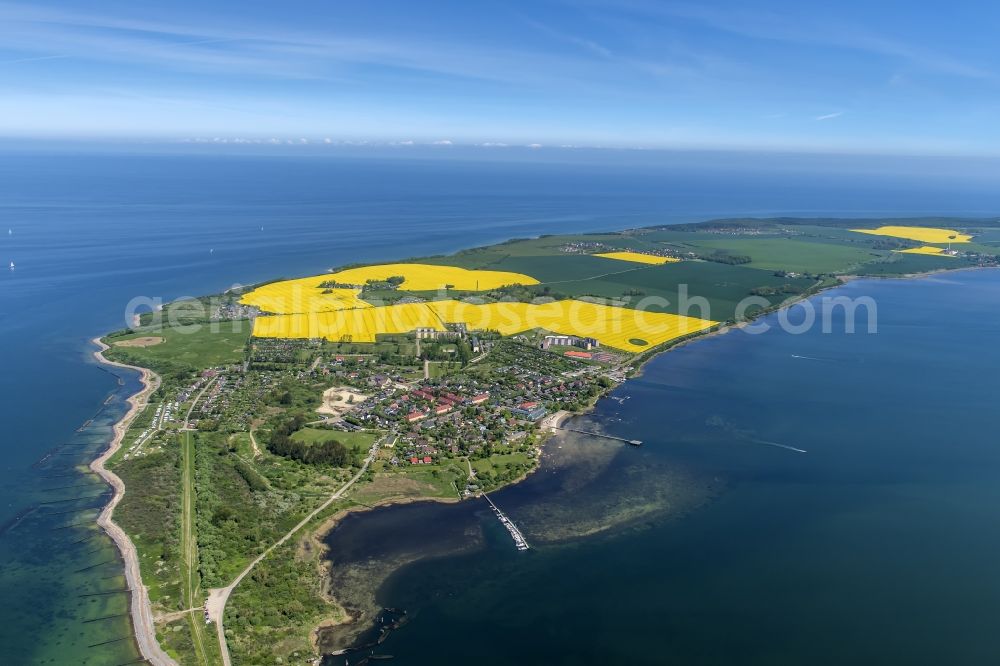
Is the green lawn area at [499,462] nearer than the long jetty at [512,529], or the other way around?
the long jetty at [512,529]

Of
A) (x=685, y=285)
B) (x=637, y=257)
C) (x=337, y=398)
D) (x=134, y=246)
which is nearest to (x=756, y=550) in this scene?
(x=337, y=398)

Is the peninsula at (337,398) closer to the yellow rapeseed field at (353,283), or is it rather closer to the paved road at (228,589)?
the paved road at (228,589)

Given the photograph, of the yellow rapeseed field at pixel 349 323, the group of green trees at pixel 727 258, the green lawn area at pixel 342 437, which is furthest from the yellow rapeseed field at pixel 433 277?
the green lawn area at pixel 342 437

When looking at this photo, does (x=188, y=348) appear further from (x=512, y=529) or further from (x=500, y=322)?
(x=512, y=529)

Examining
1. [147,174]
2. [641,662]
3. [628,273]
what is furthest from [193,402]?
[147,174]

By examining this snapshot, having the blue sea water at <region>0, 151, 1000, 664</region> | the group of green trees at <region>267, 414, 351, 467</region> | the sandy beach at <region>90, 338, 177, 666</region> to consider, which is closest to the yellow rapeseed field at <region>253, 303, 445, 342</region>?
the blue sea water at <region>0, 151, 1000, 664</region>
